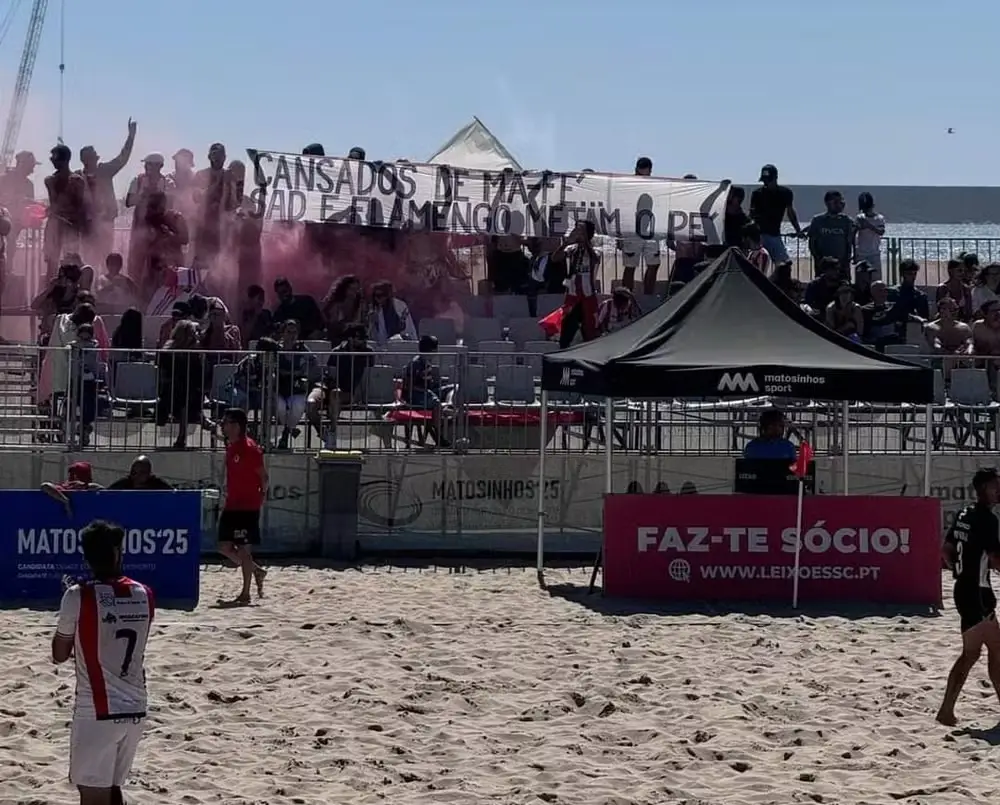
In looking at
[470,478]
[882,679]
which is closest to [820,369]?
[882,679]

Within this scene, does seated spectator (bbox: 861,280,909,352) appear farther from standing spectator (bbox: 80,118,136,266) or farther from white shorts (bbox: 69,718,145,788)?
white shorts (bbox: 69,718,145,788)

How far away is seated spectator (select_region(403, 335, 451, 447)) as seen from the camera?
1638 cm

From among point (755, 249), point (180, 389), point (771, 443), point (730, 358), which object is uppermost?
point (755, 249)

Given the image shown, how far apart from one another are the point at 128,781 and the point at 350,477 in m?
7.71

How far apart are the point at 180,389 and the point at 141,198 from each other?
4724 millimetres

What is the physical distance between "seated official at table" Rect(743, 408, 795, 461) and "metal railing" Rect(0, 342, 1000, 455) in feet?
5.72

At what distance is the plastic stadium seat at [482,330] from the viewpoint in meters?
20.1

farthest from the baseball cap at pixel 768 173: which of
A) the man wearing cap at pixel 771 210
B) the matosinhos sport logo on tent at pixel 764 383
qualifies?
the matosinhos sport logo on tent at pixel 764 383

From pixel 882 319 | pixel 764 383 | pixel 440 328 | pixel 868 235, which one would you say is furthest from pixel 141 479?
pixel 868 235

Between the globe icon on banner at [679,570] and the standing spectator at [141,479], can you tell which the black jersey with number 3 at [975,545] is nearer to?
the globe icon on banner at [679,570]

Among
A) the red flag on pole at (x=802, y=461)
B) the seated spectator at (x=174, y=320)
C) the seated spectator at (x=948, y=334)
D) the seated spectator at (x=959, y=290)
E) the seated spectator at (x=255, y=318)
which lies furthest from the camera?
the seated spectator at (x=959, y=290)

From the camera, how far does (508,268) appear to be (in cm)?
2159

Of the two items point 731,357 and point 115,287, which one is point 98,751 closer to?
point 731,357

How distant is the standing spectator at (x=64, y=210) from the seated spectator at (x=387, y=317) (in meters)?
3.82
